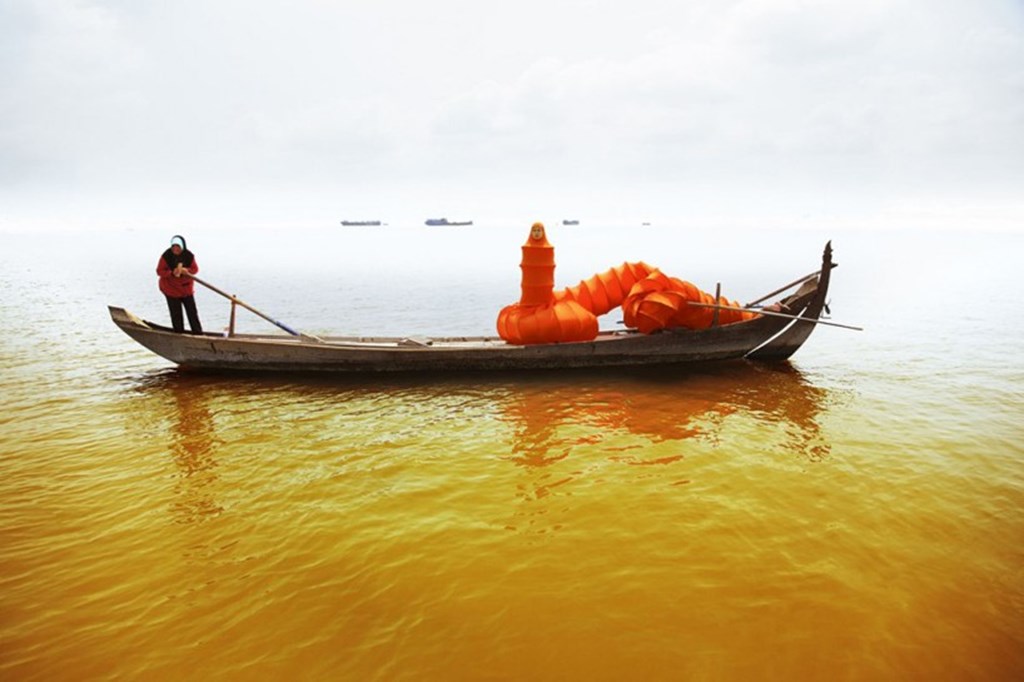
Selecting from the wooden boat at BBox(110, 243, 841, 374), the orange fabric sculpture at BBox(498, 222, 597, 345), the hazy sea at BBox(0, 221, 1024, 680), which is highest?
the orange fabric sculpture at BBox(498, 222, 597, 345)

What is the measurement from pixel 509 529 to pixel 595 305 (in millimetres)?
7750

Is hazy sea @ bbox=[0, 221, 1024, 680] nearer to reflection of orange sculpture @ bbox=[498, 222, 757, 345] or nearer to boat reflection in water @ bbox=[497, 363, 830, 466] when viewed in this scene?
boat reflection in water @ bbox=[497, 363, 830, 466]

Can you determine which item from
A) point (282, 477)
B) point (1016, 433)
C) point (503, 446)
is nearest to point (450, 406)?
point (503, 446)

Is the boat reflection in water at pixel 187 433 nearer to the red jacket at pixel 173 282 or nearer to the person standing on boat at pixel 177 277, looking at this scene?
the person standing on boat at pixel 177 277

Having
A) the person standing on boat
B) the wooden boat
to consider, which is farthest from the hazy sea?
the person standing on boat

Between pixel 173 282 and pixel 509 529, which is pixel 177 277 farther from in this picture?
pixel 509 529

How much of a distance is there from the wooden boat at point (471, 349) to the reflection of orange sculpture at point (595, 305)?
0.26m

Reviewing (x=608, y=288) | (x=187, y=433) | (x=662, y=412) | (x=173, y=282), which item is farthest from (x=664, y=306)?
(x=173, y=282)

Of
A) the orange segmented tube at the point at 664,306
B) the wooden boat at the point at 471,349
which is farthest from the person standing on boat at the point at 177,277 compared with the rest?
the orange segmented tube at the point at 664,306

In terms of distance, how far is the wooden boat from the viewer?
40.5ft

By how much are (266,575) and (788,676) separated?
186 inches

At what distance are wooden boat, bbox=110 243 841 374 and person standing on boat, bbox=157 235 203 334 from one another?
1.80 ft

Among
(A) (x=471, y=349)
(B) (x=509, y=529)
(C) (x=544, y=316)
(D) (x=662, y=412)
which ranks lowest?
(B) (x=509, y=529)

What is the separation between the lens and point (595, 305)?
42.7 feet
